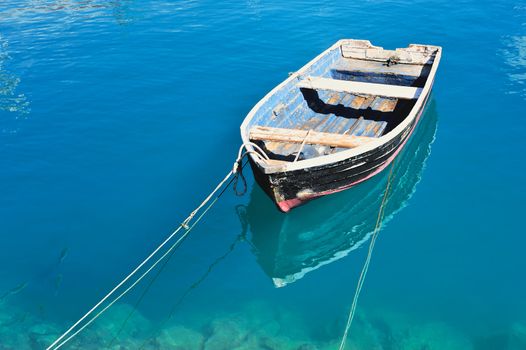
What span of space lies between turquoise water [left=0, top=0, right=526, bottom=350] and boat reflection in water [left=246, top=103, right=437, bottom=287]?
4 cm

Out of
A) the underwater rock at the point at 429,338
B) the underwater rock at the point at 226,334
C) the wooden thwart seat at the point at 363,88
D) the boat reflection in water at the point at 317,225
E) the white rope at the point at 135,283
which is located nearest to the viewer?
the underwater rock at the point at 429,338

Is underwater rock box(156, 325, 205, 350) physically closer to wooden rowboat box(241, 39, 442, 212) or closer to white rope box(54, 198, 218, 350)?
white rope box(54, 198, 218, 350)

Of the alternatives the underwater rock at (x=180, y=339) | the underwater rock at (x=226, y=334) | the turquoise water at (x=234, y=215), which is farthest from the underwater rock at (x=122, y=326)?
the underwater rock at (x=226, y=334)

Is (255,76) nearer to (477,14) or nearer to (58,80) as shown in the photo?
(58,80)

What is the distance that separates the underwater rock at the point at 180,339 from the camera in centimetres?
878

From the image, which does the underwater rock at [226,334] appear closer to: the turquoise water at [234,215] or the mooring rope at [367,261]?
the turquoise water at [234,215]

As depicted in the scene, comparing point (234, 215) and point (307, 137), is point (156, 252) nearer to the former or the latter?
point (234, 215)

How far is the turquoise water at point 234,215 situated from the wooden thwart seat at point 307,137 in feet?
5.72

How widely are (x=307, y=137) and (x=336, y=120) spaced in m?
2.96

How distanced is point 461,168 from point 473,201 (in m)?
1.34

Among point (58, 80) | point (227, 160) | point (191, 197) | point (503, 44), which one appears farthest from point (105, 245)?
point (503, 44)

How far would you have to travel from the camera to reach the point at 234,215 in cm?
1132

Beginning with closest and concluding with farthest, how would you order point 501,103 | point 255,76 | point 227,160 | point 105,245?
1. point 105,245
2. point 227,160
3. point 501,103
4. point 255,76

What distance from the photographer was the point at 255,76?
17.4m
